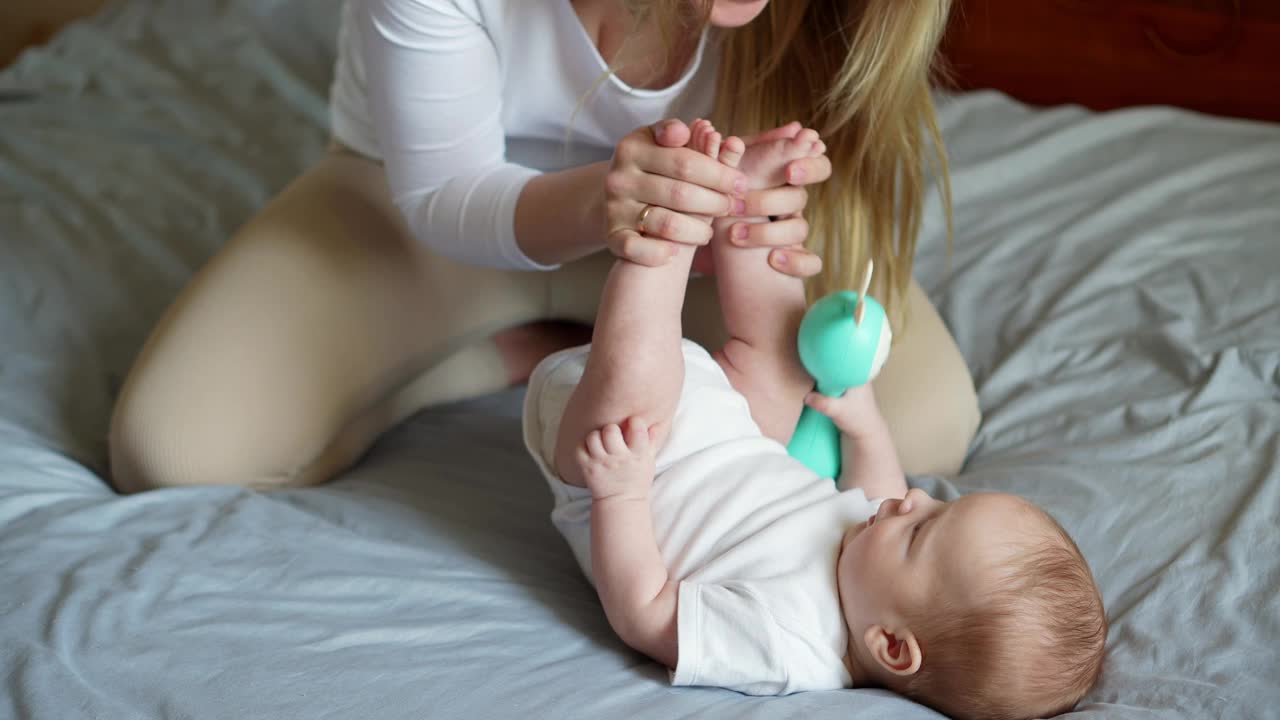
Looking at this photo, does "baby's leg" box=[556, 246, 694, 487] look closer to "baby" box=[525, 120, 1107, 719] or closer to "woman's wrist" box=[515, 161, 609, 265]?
"baby" box=[525, 120, 1107, 719]

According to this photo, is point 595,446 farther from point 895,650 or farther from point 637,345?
point 895,650

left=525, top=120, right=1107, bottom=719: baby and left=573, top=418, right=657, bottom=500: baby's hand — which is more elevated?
left=573, top=418, right=657, bottom=500: baby's hand

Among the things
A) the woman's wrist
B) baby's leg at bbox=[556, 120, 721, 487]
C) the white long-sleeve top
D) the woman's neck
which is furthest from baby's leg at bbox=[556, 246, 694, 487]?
the woman's neck

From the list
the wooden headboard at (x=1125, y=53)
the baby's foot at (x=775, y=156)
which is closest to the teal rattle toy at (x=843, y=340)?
the baby's foot at (x=775, y=156)

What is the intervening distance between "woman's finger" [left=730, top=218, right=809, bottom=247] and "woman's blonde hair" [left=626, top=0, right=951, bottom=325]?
10 cm

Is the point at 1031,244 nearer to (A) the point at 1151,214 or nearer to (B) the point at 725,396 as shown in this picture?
(A) the point at 1151,214

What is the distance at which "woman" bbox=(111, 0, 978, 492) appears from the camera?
3.55ft

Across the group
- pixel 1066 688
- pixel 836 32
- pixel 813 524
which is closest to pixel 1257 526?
pixel 1066 688

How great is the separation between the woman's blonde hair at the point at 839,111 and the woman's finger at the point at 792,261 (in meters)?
0.12

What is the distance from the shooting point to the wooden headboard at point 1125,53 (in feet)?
6.17

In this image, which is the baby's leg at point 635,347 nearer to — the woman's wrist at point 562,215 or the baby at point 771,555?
the baby at point 771,555

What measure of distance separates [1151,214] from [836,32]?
2.14ft

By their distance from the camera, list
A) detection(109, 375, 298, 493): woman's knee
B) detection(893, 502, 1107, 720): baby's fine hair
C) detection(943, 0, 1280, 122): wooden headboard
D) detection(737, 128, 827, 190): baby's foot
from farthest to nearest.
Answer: detection(943, 0, 1280, 122): wooden headboard < detection(109, 375, 298, 493): woman's knee < detection(737, 128, 827, 190): baby's foot < detection(893, 502, 1107, 720): baby's fine hair

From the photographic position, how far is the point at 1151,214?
155 cm
